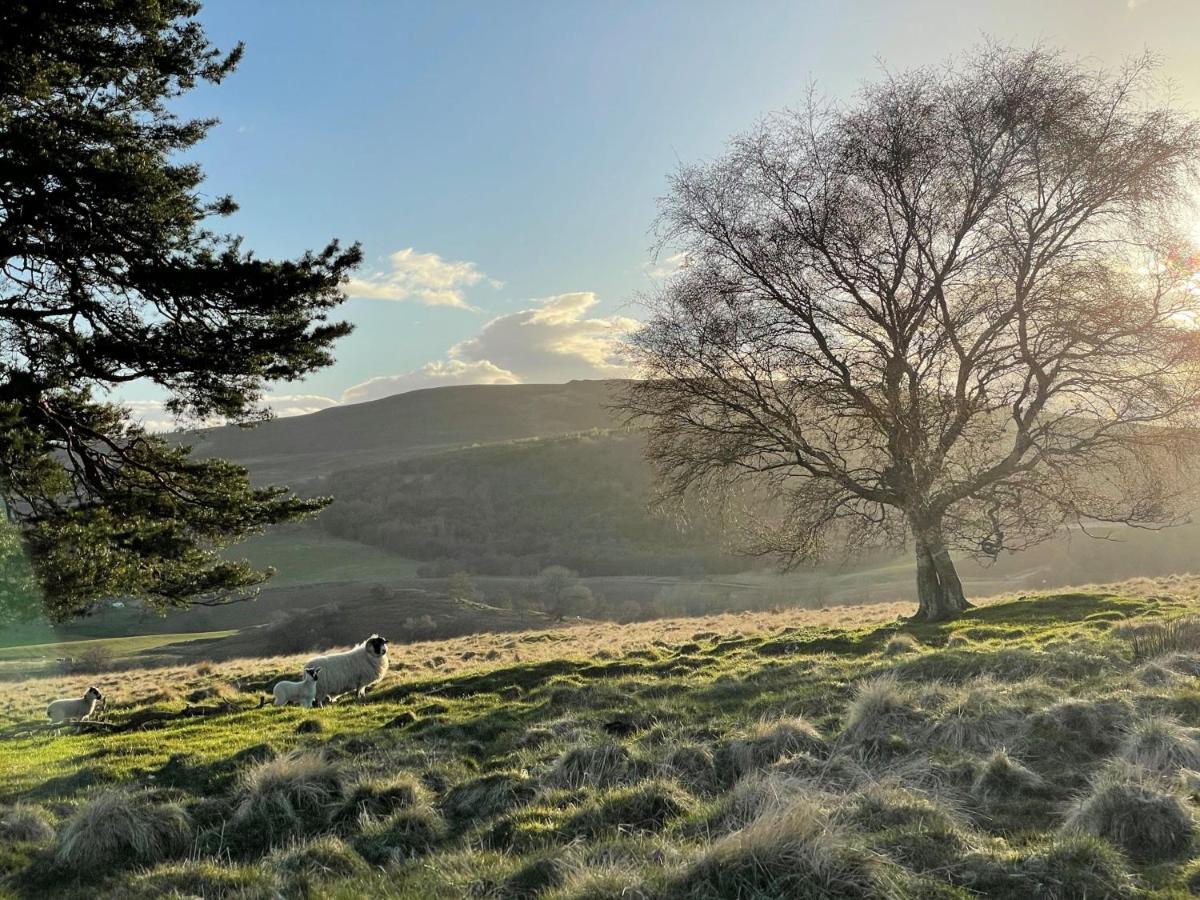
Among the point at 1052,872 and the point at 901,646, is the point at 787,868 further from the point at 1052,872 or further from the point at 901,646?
the point at 901,646

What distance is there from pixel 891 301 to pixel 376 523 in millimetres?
116915

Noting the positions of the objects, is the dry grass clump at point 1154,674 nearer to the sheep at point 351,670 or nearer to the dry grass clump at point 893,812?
the dry grass clump at point 893,812

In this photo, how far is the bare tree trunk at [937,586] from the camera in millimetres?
18797

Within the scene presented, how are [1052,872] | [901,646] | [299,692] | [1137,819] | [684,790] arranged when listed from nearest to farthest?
[1052,872]
[1137,819]
[684,790]
[901,646]
[299,692]

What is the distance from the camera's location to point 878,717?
7680 millimetres

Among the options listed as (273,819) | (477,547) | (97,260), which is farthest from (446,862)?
(477,547)

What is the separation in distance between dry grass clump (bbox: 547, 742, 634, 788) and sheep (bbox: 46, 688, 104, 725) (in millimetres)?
12481

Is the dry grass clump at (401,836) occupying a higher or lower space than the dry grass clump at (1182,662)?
higher

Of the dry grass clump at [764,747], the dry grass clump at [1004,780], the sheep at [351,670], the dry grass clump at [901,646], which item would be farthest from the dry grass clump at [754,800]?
the sheep at [351,670]

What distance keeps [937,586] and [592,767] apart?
48.1 feet

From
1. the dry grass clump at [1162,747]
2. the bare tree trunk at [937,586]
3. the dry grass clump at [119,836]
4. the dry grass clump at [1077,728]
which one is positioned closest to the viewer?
the dry grass clump at [1162,747]

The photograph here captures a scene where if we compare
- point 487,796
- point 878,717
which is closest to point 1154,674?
point 878,717

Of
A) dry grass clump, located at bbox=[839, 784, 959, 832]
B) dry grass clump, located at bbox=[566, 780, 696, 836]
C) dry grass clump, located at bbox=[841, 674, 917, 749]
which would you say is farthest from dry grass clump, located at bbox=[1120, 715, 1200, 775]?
dry grass clump, located at bbox=[566, 780, 696, 836]

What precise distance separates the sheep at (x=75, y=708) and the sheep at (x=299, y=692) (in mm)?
3985
